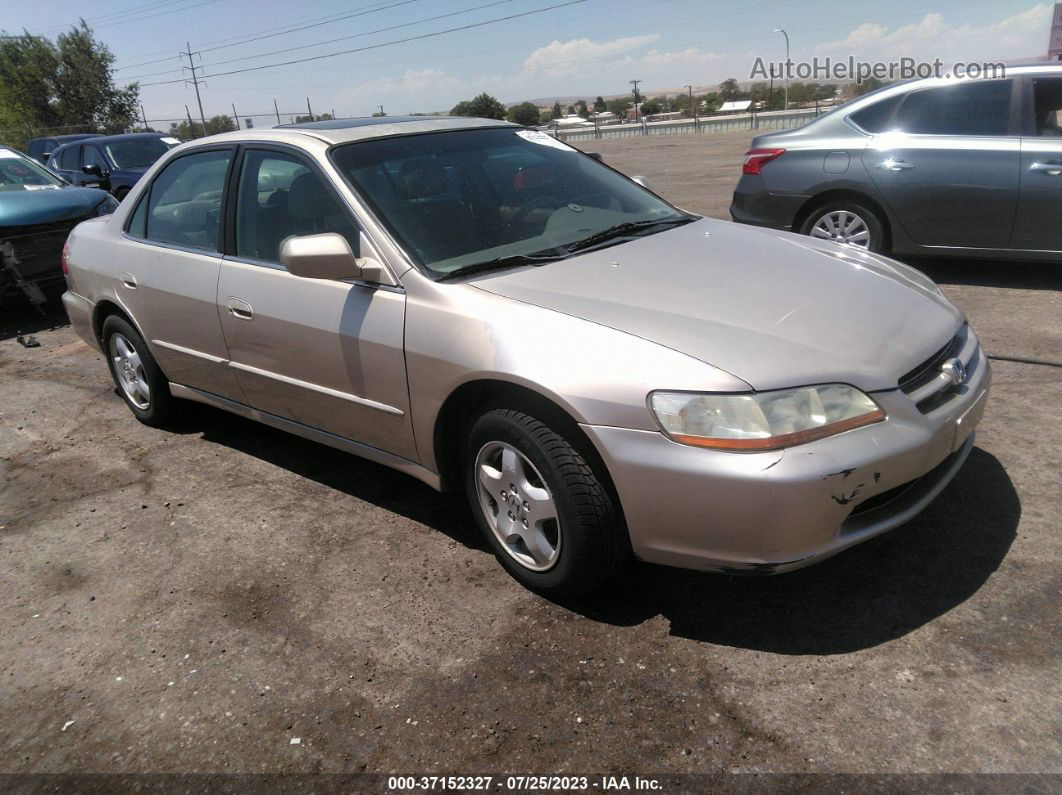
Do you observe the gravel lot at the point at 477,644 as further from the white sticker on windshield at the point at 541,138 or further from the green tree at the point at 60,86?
the green tree at the point at 60,86

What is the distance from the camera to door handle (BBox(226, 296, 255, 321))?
3662mm

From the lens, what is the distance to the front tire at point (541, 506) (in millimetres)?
2602

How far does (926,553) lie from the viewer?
297 cm

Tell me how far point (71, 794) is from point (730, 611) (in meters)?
2.05

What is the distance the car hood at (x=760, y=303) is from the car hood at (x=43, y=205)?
6396 millimetres

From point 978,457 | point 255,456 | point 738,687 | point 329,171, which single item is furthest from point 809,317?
point 255,456

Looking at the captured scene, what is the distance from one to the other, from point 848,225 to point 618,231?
148 inches

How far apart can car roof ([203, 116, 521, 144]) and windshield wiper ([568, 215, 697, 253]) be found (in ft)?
3.08

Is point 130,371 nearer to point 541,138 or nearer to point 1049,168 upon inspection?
point 541,138

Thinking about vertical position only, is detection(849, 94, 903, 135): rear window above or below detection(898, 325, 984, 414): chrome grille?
above

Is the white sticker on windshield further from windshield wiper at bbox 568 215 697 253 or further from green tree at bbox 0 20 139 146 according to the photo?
green tree at bbox 0 20 139 146

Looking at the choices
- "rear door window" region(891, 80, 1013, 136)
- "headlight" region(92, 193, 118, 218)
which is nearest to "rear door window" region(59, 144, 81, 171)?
"headlight" region(92, 193, 118, 218)

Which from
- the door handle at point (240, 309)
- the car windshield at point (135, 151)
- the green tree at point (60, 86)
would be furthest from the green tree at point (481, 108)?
the door handle at point (240, 309)

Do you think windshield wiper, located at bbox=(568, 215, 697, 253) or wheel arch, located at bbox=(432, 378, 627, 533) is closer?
wheel arch, located at bbox=(432, 378, 627, 533)
